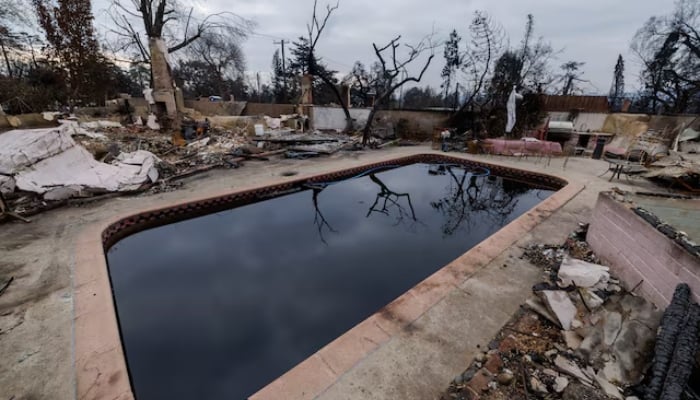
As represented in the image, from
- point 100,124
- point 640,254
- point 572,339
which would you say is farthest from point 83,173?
point 640,254

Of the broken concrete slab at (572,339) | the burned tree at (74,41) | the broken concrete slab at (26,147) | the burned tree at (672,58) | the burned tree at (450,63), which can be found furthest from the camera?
the burned tree at (450,63)

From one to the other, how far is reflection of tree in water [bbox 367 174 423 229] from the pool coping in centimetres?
155

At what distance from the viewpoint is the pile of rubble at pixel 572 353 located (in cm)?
148

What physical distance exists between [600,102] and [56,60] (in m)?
22.6

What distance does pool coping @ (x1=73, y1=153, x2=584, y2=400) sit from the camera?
1.58 m

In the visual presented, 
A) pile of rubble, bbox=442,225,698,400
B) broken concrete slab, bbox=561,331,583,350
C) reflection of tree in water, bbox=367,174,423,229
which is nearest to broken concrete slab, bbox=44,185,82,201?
reflection of tree in water, bbox=367,174,423,229

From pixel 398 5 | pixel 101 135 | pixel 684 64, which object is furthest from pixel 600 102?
pixel 101 135

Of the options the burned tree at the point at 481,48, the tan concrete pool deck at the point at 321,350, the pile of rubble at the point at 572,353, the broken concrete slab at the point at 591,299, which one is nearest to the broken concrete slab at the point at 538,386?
the pile of rubble at the point at 572,353

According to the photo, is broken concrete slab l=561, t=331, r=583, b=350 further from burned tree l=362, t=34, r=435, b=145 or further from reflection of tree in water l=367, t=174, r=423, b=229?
burned tree l=362, t=34, r=435, b=145

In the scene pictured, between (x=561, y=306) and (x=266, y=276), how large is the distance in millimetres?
2714

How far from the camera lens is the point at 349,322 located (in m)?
2.45

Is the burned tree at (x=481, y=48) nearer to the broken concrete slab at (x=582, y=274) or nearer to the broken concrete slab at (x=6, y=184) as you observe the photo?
the broken concrete slab at (x=582, y=274)

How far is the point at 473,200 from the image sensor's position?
5477 mm

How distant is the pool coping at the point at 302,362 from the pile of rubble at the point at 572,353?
1.81 feet
